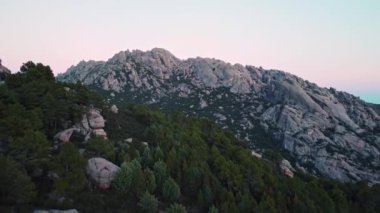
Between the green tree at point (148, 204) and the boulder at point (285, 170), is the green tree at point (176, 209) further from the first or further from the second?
the boulder at point (285, 170)

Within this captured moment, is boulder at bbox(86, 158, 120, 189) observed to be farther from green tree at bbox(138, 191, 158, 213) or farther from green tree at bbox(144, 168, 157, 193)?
green tree at bbox(138, 191, 158, 213)

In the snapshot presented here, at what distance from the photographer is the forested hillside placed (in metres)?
Answer: 46.4

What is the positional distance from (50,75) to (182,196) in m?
39.9

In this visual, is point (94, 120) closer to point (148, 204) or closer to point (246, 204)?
point (148, 204)

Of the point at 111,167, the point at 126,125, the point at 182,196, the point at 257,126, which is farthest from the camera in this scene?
the point at 257,126

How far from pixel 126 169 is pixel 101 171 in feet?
12.2

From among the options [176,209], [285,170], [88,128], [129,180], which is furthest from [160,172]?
[285,170]

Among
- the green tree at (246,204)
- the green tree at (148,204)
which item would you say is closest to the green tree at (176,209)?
the green tree at (148,204)

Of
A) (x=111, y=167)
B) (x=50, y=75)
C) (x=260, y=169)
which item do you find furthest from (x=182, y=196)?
(x=50, y=75)

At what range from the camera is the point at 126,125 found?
82312 mm

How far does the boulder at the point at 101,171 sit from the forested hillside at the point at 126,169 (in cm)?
73

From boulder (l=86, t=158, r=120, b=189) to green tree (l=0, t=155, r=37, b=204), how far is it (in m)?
12.1

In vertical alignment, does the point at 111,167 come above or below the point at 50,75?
below

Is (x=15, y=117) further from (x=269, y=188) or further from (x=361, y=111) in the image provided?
(x=361, y=111)
